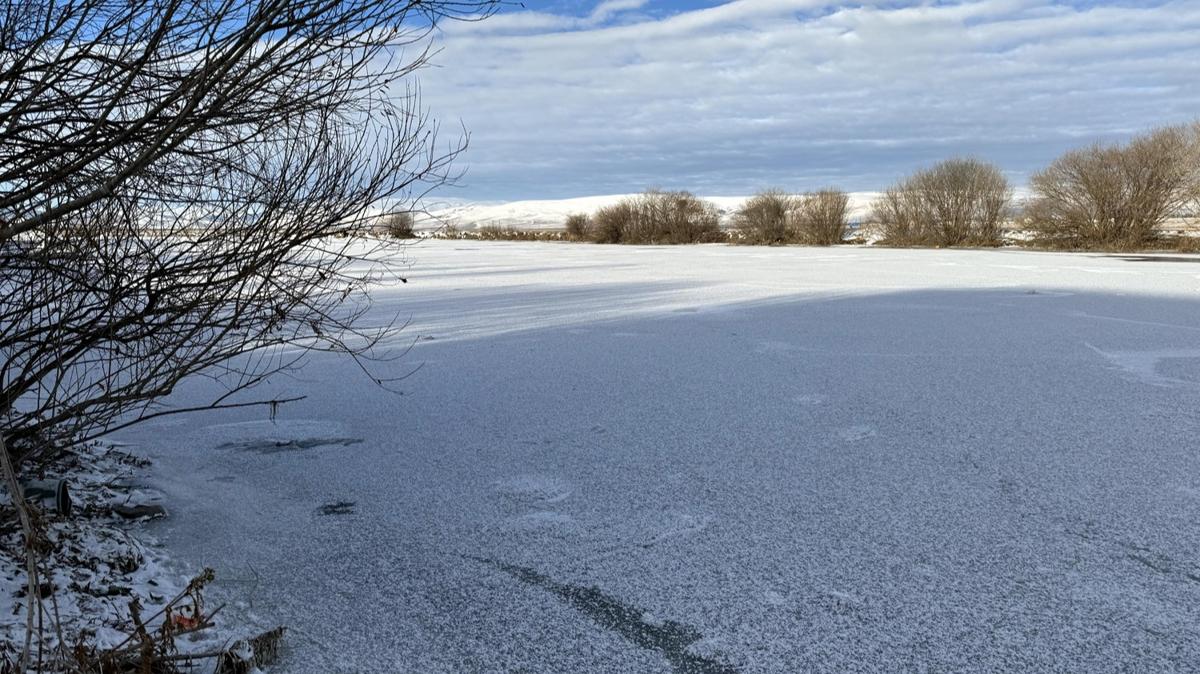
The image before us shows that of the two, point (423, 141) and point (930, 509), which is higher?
point (423, 141)

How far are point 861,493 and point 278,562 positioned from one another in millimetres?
2022

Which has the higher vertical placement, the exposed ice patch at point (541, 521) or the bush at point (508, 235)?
the bush at point (508, 235)

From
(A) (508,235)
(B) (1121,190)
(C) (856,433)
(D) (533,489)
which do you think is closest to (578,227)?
(A) (508,235)

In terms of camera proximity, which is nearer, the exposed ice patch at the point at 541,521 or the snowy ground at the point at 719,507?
the snowy ground at the point at 719,507

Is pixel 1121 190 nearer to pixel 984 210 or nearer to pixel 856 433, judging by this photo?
pixel 984 210

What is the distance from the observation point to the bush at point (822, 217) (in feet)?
88.0

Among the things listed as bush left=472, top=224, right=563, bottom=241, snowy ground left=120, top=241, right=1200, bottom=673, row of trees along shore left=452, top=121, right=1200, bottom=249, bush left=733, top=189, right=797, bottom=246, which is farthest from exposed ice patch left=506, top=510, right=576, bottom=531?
bush left=472, top=224, right=563, bottom=241

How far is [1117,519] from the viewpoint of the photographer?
2818 millimetres

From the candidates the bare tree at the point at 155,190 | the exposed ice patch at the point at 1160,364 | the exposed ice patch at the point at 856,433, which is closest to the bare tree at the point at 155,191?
the bare tree at the point at 155,190

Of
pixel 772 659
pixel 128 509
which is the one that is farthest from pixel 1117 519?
pixel 128 509

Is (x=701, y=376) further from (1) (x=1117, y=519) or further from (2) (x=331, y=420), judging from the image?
(1) (x=1117, y=519)

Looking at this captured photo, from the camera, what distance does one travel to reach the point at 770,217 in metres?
28.1

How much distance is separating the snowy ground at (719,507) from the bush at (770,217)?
21887 mm

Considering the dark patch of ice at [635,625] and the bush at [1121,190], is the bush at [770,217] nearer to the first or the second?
the bush at [1121,190]
